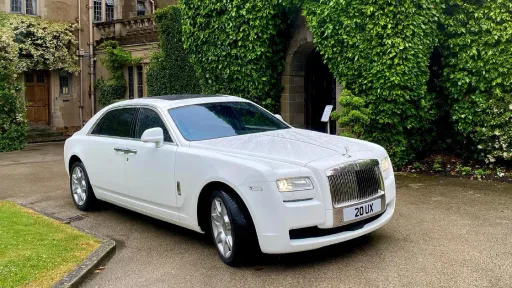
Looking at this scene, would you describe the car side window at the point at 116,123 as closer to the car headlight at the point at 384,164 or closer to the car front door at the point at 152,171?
the car front door at the point at 152,171

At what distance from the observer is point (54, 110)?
2166 centimetres

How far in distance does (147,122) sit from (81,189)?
2.06 meters

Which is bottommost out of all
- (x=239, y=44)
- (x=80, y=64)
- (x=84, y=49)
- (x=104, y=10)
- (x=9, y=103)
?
(x=9, y=103)

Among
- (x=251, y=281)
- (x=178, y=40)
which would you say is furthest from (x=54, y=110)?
(x=251, y=281)

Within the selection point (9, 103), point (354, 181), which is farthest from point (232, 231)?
point (9, 103)

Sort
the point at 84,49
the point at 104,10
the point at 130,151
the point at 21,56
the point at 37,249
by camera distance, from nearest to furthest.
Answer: the point at 37,249 < the point at 130,151 < the point at 21,56 < the point at 84,49 < the point at 104,10

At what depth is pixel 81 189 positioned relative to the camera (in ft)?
25.6

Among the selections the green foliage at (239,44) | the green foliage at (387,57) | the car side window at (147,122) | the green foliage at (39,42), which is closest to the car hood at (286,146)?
the car side window at (147,122)

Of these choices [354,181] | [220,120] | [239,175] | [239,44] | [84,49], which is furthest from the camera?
[84,49]

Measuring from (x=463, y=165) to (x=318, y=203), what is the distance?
6768 millimetres

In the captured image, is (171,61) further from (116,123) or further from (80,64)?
(116,123)

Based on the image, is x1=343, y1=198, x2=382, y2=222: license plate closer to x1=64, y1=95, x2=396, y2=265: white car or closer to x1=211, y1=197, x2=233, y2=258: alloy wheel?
x1=64, y1=95, x2=396, y2=265: white car

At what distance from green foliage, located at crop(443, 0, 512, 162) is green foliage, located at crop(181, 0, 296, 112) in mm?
3809

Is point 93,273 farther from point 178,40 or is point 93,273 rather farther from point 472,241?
point 178,40
